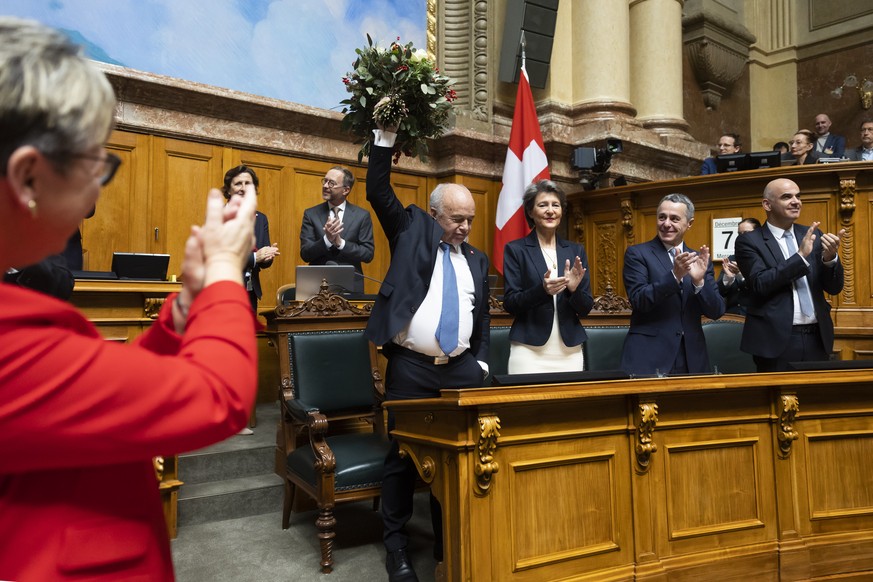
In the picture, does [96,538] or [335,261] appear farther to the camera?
[335,261]

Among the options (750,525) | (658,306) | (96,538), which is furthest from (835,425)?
(96,538)

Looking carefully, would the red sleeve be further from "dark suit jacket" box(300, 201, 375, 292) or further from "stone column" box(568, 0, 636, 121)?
"stone column" box(568, 0, 636, 121)

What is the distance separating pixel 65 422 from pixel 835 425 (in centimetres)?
290

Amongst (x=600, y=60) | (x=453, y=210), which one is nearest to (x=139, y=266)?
(x=453, y=210)

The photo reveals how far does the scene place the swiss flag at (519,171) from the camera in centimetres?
596

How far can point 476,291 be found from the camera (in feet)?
9.50

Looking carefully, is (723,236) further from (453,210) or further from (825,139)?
(453,210)

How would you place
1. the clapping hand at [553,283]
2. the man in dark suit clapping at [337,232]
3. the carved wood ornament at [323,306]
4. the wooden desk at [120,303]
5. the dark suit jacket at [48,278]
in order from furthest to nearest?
the man in dark suit clapping at [337,232] < the carved wood ornament at [323,306] < the wooden desk at [120,303] < the clapping hand at [553,283] < the dark suit jacket at [48,278]

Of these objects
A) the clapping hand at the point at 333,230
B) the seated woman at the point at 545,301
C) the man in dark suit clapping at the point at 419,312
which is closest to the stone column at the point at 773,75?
the clapping hand at the point at 333,230

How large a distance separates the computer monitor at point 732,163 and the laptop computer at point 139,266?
4.51 m

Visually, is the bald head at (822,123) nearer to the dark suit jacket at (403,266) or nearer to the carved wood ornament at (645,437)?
the dark suit jacket at (403,266)

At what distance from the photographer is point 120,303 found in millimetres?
3477

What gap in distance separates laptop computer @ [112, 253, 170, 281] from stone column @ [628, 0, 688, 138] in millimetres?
5385

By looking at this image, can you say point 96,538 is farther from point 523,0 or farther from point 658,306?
point 523,0
